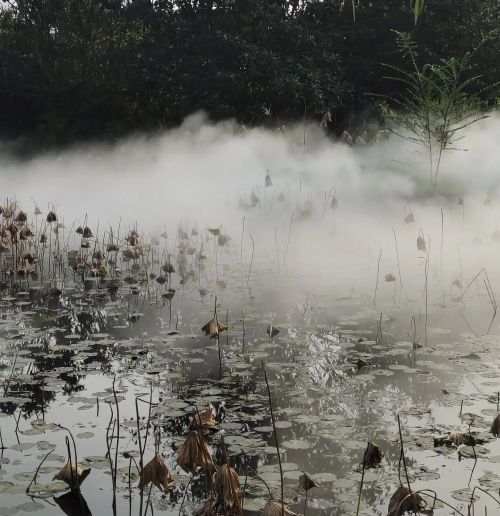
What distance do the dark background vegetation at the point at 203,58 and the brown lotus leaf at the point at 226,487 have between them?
17.9 metres

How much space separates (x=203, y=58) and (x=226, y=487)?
18.8 meters

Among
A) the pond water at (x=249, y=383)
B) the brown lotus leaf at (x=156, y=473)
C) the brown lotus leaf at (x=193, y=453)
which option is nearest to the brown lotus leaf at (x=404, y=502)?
the pond water at (x=249, y=383)

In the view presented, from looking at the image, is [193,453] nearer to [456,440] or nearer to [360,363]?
[456,440]

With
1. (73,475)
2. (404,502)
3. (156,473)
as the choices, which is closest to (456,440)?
(404,502)

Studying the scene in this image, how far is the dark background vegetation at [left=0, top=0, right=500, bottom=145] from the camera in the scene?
20516mm

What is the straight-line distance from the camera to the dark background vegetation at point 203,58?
67.3ft

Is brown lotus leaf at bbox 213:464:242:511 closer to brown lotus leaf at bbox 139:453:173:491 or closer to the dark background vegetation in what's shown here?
brown lotus leaf at bbox 139:453:173:491

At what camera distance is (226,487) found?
2.59m

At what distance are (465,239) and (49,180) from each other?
10.6m

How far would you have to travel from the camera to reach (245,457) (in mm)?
4113

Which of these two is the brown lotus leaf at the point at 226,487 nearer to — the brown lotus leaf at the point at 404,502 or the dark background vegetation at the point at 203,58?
the brown lotus leaf at the point at 404,502

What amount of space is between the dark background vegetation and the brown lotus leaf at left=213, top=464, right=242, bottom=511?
58.6 ft

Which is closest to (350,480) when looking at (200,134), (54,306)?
(54,306)

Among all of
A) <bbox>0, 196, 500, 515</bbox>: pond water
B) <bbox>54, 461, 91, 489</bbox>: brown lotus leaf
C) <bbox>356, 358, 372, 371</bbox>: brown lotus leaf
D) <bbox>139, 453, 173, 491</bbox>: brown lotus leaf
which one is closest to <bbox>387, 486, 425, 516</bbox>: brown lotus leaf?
<bbox>0, 196, 500, 515</bbox>: pond water
